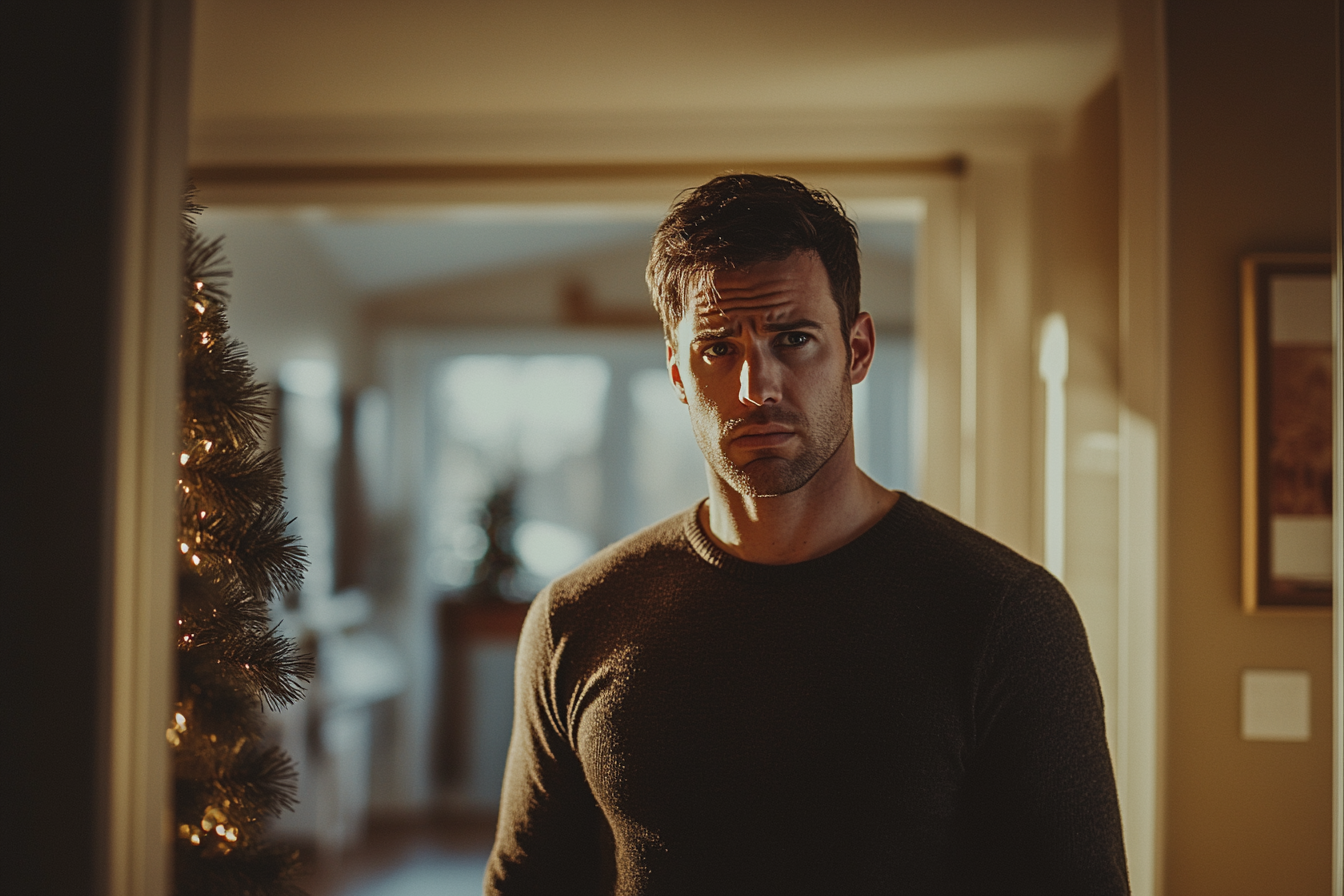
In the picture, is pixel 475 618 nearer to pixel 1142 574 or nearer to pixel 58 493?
pixel 1142 574

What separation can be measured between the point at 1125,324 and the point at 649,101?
1.17 metres

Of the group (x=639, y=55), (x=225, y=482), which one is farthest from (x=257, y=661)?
(x=639, y=55)

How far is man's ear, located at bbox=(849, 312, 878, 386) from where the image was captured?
123 cm

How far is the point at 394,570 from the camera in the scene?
5.23 m

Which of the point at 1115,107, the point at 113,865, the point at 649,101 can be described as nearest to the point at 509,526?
the point at 649,101

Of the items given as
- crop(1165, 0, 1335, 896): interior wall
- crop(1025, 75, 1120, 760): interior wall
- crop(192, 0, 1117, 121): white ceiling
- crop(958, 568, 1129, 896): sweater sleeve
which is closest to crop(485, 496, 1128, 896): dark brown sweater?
crop(958, 568, 1129, 896): sweater sleeve

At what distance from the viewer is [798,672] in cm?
113

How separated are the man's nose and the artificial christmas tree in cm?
52

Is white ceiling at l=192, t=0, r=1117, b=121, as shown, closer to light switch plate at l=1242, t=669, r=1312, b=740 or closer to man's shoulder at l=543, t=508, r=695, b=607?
man's shoulder at l=543, t=508, r=695, b=607

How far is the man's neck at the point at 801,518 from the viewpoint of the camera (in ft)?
3.91

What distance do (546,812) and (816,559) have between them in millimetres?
500

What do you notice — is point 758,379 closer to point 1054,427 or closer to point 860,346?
point 860,346

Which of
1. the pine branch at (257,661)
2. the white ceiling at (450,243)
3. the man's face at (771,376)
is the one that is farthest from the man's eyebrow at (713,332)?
the white ceiling at (450,243)

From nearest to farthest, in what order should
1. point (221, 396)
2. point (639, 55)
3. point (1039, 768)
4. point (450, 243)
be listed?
point (221, 396) < point (1039, 768) < point (639, 55) < point (450, 243)
